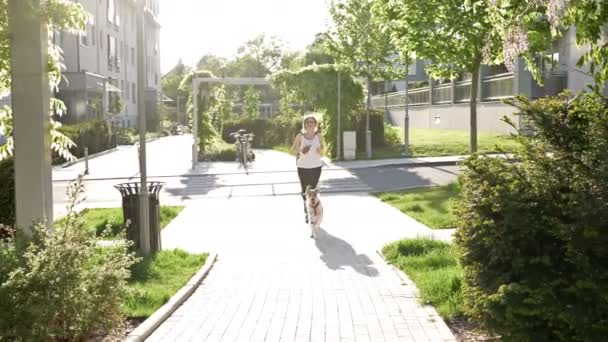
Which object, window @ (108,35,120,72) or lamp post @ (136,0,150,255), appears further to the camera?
window @ (108,35,120,72)

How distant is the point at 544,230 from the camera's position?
466cm

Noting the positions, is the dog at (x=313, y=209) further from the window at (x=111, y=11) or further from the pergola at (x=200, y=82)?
the window at (x=111, y=11)

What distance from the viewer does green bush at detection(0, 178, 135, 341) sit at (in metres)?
4.69

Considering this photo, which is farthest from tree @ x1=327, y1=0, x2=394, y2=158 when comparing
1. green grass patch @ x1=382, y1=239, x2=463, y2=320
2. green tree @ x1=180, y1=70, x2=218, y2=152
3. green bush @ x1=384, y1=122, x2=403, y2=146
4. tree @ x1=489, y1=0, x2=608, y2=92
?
tree @ x1=489, y1=0, x2=608, y2=92

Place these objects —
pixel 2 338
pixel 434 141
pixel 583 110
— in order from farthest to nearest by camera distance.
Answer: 1. pixel 434 141
2. pixel 583 110
3. pixel 2 338

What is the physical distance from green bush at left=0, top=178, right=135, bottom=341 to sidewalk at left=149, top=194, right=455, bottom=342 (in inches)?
25.1

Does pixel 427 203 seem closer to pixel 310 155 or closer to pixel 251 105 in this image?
pixel 310 155

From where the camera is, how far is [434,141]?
31516 millimetres

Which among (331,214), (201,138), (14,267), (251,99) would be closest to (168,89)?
(251,99)

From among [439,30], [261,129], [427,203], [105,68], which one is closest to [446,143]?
[261,129]

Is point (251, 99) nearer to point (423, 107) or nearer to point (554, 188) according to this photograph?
point (423, 107)

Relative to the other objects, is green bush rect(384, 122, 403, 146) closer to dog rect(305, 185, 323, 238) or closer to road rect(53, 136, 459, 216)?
road rect(53, 136, 459, 216)

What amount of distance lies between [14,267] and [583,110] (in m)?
3.93

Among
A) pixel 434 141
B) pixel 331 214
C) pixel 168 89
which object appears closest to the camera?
pixel 331 214
